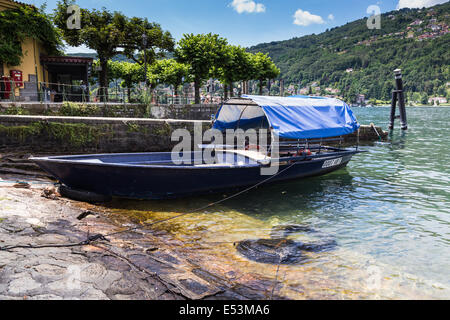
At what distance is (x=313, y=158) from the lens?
12.5 meters

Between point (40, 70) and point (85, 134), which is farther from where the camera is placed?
point (40, 70)

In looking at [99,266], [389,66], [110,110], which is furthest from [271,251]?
[389,66]

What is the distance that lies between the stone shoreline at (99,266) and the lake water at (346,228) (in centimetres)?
52

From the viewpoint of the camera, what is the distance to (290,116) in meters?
10.9

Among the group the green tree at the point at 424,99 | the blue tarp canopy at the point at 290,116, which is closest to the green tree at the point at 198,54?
the blue tarp canopy at the point at 290,116

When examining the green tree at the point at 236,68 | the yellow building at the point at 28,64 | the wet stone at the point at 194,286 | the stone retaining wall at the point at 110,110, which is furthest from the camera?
the green tree at the point at 236,68

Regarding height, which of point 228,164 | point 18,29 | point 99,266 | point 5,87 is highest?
point 18,29

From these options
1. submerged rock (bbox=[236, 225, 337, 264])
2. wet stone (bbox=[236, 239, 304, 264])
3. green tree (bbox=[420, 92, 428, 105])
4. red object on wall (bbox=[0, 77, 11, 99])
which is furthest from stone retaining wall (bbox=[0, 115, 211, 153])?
green tree (bbox=[420, 92, 428, 105])

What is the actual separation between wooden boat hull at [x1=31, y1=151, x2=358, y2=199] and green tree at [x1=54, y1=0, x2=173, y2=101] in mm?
17349

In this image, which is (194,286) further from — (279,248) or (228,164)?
(228,164)

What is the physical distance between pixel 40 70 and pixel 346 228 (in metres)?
24.2

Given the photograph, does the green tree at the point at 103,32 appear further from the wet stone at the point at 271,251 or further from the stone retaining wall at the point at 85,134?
the wet stone at the point at 271,251

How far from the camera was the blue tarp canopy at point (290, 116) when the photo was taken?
10508 mm
